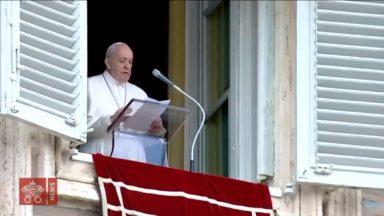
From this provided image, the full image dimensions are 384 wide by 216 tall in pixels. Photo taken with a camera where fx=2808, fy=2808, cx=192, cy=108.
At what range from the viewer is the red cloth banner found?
13312 millimetres

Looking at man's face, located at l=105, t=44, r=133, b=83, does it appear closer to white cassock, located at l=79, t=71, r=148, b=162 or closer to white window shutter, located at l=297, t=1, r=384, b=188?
white cassock, located at l=79, t=71, r=148, b=162

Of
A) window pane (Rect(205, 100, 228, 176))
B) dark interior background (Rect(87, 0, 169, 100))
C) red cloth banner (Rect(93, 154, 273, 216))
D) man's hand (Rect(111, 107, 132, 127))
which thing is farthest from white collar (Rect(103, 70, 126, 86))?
dark interior background (Rect(87, 0, 169, 100))

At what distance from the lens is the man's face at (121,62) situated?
14328 mm

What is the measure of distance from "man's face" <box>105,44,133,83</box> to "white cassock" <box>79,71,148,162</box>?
42 millimetres

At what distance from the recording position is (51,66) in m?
13.3

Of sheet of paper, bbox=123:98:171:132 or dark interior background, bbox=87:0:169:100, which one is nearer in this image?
sheet of paper, bbox=123:98:171:132

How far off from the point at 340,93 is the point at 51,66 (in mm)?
1588

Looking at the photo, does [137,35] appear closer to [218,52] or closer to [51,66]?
[218,52]

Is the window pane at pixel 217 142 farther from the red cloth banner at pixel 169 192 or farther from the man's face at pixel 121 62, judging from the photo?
the red cloth banner at pixel 169 192

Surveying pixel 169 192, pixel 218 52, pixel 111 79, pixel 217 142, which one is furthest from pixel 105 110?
A: pixel 218 52

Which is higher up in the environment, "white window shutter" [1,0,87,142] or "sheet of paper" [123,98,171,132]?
"white window shutter" [1,0,87,142]

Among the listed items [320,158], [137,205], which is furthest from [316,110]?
[137,205]

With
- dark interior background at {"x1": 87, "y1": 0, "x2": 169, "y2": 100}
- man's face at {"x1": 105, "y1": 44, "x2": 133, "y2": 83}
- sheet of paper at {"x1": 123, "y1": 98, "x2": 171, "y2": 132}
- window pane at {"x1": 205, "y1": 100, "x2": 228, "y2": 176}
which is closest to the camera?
sheet of paper at {"x1": 123, "y1": 98, "x2": 171, "y2": 132}

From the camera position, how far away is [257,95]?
14.3 meters
